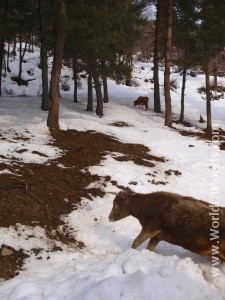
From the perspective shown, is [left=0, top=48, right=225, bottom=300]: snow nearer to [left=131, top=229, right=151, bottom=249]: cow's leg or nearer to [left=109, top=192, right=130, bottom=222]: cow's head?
[left=131, top=229, right=151, bottom=249]: cow's leg

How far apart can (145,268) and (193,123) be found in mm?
21075

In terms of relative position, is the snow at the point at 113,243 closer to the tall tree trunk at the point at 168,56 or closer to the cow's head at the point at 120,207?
→ the cow's head at the point at 120,207

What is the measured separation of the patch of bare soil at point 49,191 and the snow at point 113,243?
0.70 feet

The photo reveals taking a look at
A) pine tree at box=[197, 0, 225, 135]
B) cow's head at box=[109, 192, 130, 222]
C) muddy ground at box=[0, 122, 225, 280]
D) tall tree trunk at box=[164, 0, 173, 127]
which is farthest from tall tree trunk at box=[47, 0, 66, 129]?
pine tree at box=[197, 0, 225, 135]

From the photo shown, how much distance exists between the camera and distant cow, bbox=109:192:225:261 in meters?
5.72

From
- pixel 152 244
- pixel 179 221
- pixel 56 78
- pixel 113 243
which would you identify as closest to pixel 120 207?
pixel 113 243

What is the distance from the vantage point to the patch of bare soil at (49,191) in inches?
302

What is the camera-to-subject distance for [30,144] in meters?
13.1

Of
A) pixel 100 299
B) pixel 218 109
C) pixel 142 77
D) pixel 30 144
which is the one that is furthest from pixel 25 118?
pixel 142 77

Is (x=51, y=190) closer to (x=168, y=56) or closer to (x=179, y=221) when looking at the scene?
(x=179, y=221)

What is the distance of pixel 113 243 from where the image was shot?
25.1ft

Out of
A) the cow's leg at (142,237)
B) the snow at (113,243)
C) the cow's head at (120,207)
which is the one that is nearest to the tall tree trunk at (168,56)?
the snow at (113,243)

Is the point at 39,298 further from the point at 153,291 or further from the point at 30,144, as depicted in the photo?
the point at 30,144

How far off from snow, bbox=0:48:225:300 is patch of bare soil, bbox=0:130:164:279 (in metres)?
0.21
